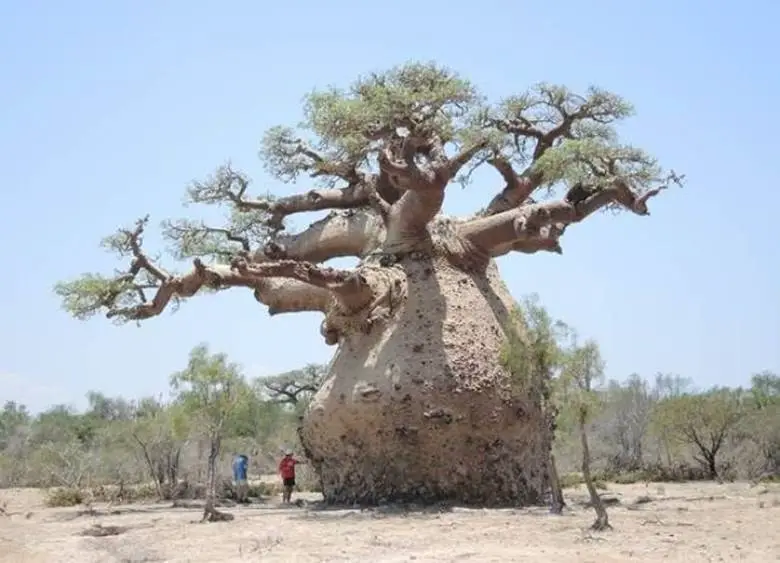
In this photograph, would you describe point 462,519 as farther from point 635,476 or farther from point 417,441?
point 635,476

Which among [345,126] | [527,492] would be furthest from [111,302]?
[527,492]

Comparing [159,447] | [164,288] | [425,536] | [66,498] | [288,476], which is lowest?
[425,536]

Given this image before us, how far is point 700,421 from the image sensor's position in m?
18.4

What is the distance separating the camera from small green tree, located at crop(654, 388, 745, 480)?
720 inches

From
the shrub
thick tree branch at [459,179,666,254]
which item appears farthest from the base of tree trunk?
the shrub

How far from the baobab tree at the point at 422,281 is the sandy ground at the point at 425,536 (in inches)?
28.3

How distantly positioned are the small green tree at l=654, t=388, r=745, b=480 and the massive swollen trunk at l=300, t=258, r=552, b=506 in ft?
27.8

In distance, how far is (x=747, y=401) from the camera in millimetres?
25203

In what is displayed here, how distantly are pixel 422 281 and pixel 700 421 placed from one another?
32.6ft

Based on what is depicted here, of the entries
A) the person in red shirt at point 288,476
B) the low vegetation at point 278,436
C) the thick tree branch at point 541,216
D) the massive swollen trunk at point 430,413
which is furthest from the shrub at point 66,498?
the thick tree branch at point 541,216

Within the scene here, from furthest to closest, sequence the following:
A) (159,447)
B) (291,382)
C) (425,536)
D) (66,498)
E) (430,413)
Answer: (291,382)
(159,447)
(66,498)
(430,413)
(425,536)

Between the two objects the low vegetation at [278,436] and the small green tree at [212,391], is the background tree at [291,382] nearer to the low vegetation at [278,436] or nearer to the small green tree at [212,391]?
the low vegetation at [278,436]

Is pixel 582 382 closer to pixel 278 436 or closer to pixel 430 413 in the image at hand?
pixel 430 413

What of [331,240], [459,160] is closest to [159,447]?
[331,240]
